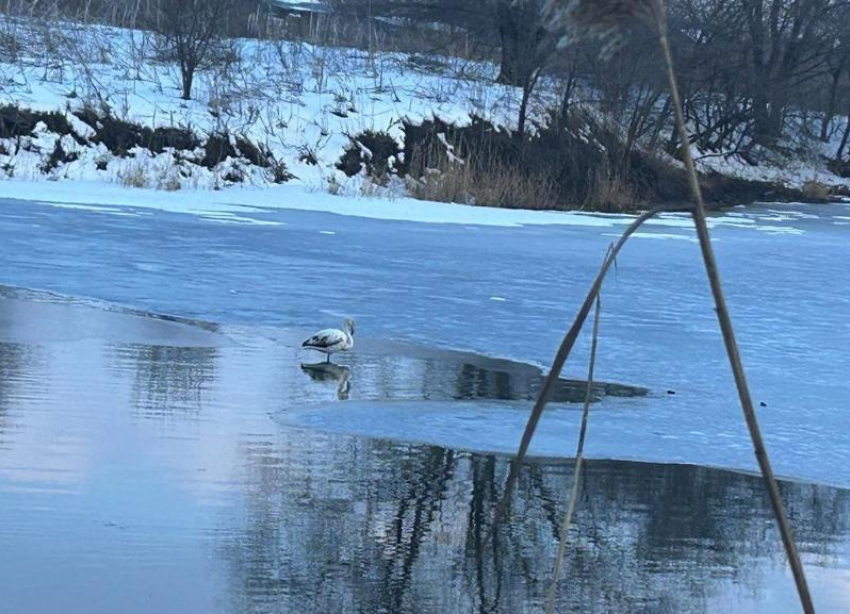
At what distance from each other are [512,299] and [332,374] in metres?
4.05

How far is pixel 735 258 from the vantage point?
697 inches

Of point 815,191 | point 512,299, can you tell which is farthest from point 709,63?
point 512,299

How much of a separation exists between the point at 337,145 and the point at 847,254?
11.2 m

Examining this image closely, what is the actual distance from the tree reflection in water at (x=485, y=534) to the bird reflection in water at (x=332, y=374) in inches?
63.8

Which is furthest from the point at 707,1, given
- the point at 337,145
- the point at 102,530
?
the point at 102,530

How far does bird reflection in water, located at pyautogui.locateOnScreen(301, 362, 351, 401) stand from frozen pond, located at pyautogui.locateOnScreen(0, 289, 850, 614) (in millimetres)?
130

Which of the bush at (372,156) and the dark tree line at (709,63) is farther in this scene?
the dark tree line at (709,63)

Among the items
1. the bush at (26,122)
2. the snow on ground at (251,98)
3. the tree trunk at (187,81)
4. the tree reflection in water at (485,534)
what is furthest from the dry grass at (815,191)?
the tree reflection in water at (485,534)

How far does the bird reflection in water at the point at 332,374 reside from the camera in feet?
27.8

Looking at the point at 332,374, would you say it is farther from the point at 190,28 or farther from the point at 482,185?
the point at 190,28

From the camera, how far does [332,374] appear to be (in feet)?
29.3

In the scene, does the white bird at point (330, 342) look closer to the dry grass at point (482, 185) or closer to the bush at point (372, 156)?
the dry grass at point (482, 185)

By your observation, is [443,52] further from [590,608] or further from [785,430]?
[590,608]

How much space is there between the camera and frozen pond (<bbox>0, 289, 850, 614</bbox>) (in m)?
4.43
